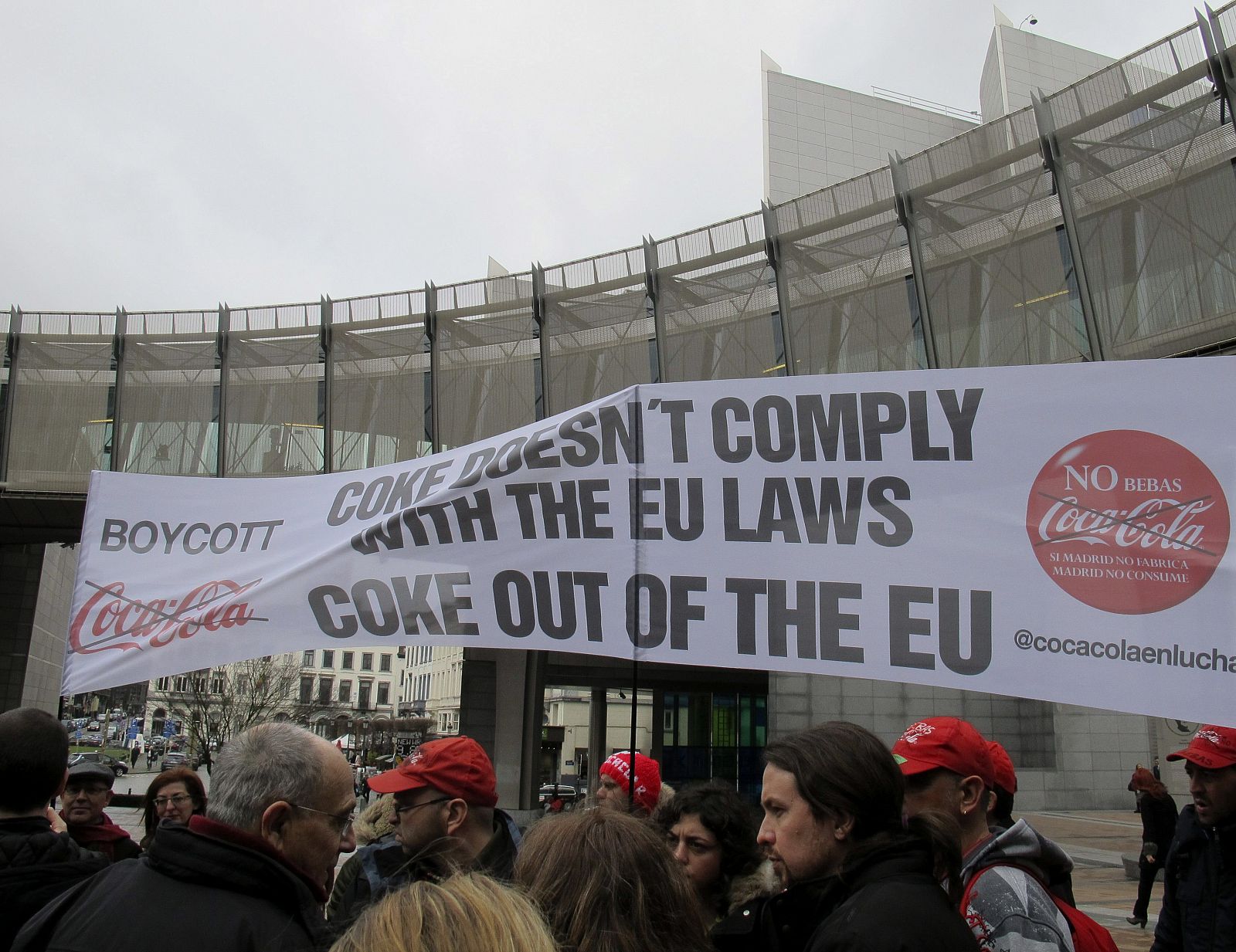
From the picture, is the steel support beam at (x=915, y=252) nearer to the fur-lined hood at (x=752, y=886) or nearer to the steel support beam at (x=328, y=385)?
the steel support beam at (x=328, y=385)

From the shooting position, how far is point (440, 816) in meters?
3.66

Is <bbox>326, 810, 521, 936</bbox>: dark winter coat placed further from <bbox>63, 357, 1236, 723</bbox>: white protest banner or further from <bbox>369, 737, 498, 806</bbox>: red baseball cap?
<bbox>63, 357, 1236, 723</bbox>: white protest banner

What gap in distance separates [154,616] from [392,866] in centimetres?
240

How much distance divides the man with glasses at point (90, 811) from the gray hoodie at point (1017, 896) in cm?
407

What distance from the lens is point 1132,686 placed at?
339 cm

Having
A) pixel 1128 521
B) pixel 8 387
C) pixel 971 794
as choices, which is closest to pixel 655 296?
pixel 8 387

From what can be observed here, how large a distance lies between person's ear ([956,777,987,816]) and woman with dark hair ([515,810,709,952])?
1.11 metres

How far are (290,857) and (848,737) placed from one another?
1408mm

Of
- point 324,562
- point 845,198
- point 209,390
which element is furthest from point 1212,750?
point 209,390

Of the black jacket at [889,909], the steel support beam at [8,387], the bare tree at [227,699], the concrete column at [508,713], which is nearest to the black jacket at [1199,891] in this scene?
the black jacket at [889,909]

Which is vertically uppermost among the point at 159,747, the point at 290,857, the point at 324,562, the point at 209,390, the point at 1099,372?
the point at 209,390

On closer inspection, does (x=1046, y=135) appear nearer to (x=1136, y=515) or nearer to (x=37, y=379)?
(x=1136, y=515)

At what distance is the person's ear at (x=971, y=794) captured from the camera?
294cm

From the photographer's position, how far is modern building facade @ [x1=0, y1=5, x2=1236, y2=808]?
14859 millimetres
